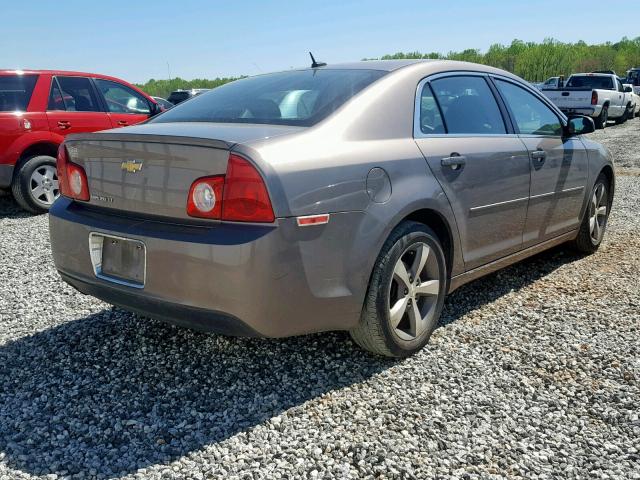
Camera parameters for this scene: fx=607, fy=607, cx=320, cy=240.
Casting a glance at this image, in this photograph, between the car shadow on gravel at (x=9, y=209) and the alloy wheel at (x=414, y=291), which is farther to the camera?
the car shadow on gravel at (x=9, y=209)

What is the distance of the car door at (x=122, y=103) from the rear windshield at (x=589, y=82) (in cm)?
1876

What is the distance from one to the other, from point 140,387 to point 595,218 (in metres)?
4.12

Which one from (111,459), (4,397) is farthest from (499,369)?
(4,397)

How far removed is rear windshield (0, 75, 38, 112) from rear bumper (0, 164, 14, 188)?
0.68m

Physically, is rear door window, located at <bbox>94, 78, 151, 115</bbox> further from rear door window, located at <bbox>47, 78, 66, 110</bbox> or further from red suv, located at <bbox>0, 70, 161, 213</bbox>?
rear door window, located at <bbox>47, 78, 66, 110</bbox>

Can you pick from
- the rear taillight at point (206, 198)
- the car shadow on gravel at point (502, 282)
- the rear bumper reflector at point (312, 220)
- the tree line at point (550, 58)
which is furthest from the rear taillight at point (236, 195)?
the tree line at point (550, 58)

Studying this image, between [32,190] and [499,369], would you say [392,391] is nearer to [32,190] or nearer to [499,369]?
[499,369]

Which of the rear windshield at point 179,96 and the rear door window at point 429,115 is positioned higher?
the rear door window at point 429,115

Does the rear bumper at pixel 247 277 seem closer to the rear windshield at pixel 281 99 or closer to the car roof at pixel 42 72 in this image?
the rear windshield at pixel 281 99

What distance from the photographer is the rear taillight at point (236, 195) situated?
8.18 ft

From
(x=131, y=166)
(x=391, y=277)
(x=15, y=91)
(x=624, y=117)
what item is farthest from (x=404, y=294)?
Answer: (x=624, y=117)

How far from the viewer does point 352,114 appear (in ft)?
9.72

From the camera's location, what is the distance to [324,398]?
2865mm

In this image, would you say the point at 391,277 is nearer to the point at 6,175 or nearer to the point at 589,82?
the point at 6,175
